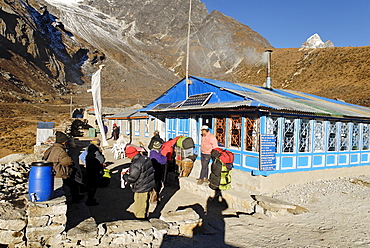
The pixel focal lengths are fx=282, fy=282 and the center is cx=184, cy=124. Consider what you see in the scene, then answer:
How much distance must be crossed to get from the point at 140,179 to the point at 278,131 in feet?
16.2

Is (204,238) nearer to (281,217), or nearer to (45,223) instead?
(281,217)

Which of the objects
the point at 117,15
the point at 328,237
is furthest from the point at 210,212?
the point at 117,15

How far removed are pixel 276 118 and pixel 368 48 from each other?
54847 millimetres

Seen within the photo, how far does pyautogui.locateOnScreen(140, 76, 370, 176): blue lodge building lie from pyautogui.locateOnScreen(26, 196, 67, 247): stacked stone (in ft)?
18.3

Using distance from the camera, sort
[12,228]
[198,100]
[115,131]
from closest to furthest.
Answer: [12,228] < [198,100] < [115,131]

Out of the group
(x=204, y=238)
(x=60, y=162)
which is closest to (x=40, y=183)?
(x=60, y=162)

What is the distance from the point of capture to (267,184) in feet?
26.9

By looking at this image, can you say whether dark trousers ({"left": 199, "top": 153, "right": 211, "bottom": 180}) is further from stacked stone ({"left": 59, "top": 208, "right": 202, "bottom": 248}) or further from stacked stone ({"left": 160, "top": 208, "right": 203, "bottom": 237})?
stacked stone ({"left": 59, "top": 208, "right": 202, "bottom": 248})

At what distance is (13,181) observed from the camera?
6.99 m

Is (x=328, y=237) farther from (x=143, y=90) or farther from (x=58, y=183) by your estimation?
(x=143, y=90)

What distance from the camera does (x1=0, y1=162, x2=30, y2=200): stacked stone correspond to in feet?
19.3

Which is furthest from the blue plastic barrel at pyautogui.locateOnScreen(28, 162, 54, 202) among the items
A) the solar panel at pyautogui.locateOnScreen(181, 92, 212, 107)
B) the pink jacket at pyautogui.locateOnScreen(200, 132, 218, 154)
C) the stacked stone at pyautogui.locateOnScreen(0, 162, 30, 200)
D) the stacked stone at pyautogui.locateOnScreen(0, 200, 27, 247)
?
the solar panel at pyautogui.locateOnScreen(181, 92, 212, 107)

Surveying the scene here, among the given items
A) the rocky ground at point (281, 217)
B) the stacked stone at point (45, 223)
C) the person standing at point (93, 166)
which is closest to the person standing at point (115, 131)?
the rocky ground at point (281, 217)

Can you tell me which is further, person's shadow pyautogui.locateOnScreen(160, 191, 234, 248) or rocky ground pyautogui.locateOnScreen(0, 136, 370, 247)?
rocky ground pyautogui.locateOnScreen(0, 136, 370, 247)
